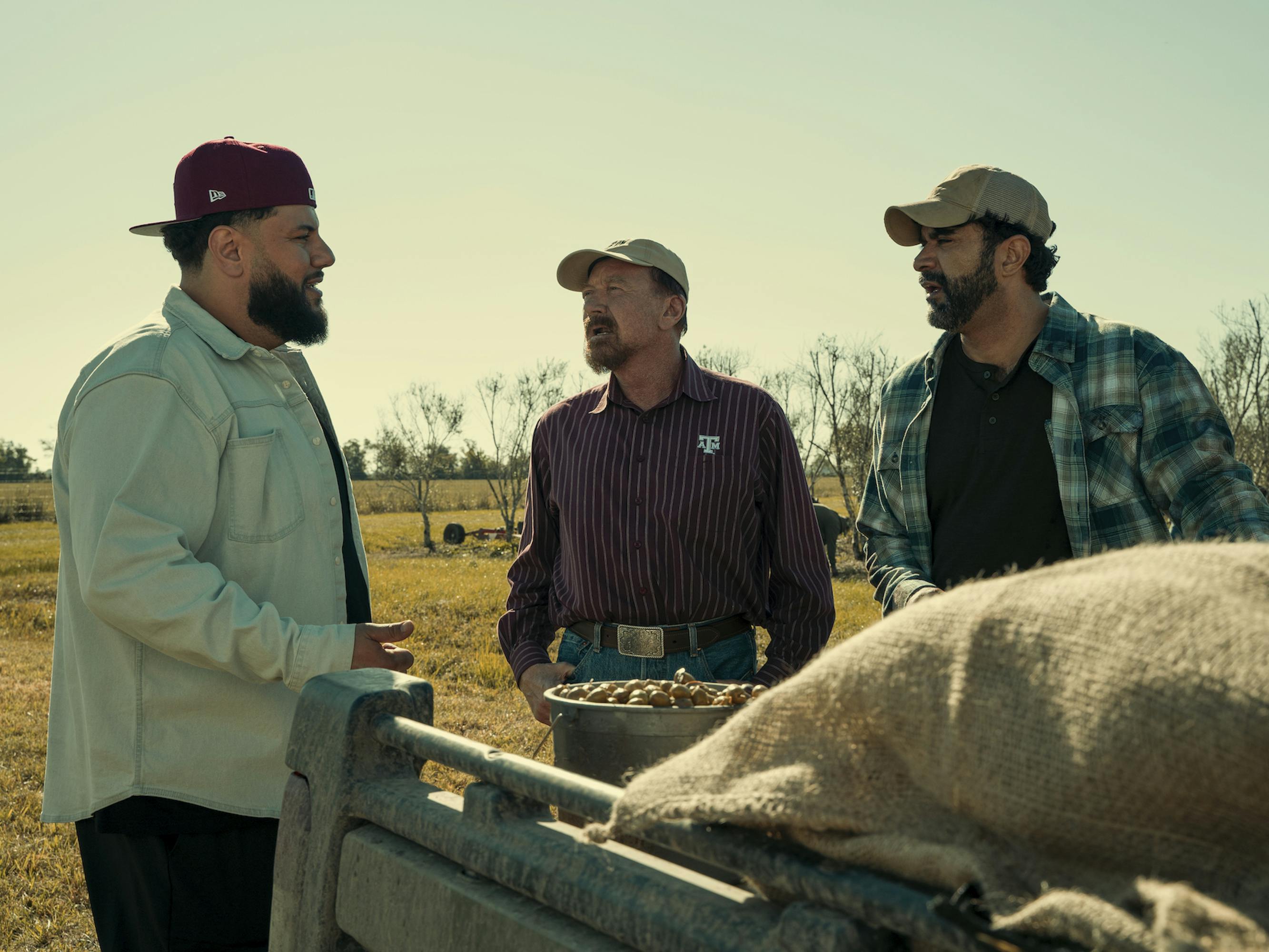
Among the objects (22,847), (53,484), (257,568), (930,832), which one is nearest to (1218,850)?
(930,832)

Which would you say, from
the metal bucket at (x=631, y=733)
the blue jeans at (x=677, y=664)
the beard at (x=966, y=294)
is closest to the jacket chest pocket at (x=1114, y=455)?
the beard at (x=966, y=294)

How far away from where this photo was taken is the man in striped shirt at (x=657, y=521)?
3344mm

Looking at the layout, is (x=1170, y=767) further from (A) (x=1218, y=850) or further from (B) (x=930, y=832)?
(B) (x=930, y=832)

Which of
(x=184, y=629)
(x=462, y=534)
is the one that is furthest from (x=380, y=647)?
(x=462, y=534)

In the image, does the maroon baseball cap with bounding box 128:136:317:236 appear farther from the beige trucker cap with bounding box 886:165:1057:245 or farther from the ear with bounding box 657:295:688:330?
the beige trucker cap with bounding box 886:165:1057:245

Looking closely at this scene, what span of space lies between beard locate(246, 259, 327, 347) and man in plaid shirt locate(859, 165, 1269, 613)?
5.70 ft

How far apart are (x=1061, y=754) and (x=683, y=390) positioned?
278cm

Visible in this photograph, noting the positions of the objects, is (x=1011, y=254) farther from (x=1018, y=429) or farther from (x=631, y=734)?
(x=631, y=734)

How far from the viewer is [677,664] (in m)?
3.31

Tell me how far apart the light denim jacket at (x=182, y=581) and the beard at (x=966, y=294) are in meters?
1.86

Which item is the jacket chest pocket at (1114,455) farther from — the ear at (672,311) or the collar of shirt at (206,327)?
the collar of shirt at (206,327)

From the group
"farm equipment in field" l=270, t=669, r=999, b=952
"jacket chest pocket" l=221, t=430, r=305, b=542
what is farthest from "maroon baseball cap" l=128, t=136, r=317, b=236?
"farm equipment in field" l=270, t=669, r=999, b=952

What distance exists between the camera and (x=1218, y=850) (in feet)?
2.70

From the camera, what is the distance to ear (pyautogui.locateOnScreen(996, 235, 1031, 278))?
313cm
